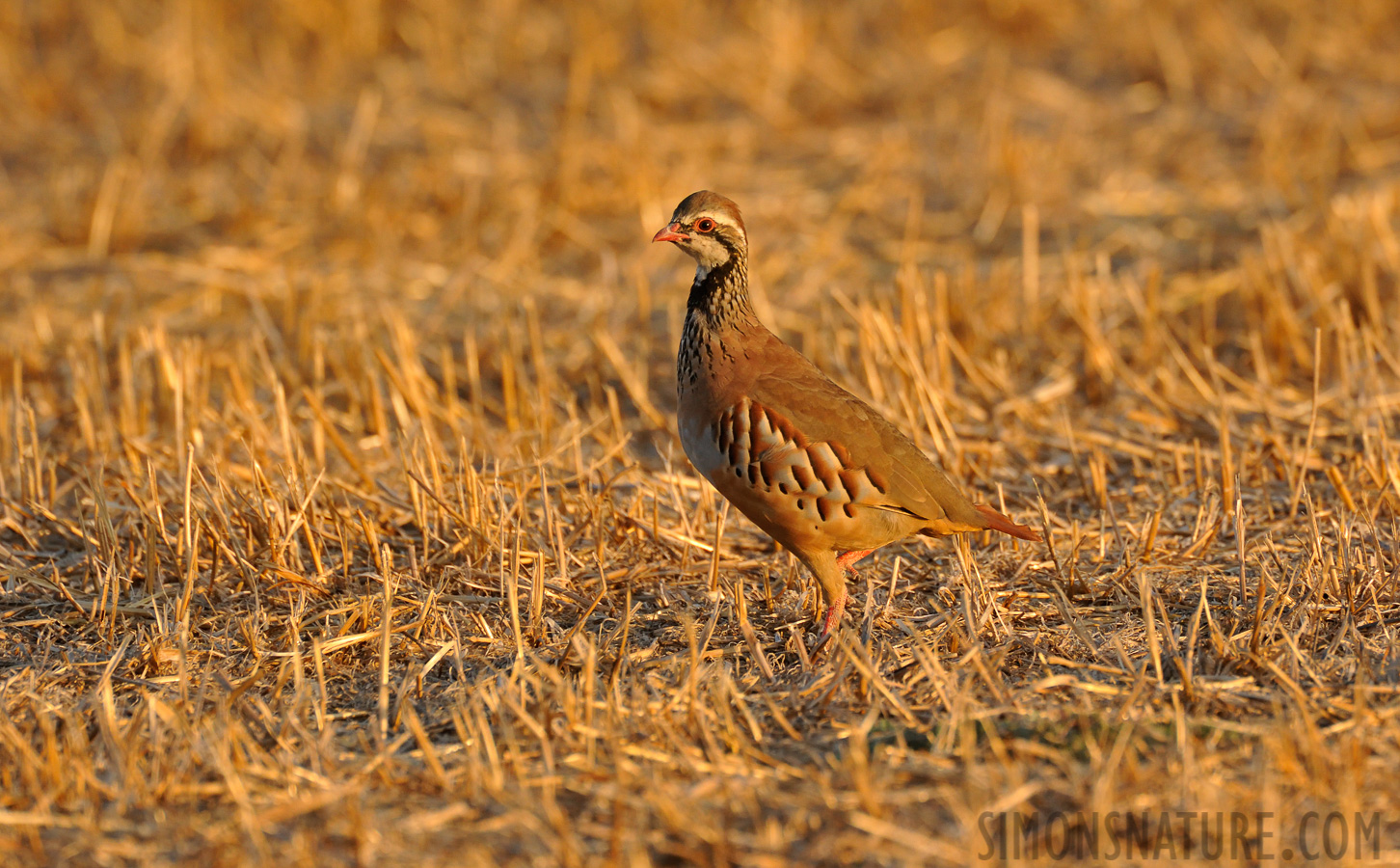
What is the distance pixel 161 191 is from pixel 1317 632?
303 inches

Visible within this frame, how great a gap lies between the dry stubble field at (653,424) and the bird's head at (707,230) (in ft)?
2.94

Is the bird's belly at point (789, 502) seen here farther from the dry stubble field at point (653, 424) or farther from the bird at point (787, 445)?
the dry stubble field at point (653, 424)

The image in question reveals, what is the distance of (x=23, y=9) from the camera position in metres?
11.8

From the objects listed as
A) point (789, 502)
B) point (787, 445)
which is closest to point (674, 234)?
point (787, 445)

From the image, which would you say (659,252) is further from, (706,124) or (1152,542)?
(1152,542)

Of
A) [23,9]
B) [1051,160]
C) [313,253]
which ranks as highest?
[23,9]

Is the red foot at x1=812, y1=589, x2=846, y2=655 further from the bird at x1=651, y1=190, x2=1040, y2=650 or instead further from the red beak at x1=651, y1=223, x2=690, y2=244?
the red beak at x1=651, y1=223, x2=690, y2=244

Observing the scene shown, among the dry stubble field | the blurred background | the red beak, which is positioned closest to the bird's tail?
the dry stubble field

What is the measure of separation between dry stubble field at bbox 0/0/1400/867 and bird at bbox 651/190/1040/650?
26cm

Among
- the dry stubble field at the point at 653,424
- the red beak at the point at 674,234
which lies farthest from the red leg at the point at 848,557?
the red beak at the point at 674,234

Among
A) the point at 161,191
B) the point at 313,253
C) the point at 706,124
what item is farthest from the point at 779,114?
the point at 161,191

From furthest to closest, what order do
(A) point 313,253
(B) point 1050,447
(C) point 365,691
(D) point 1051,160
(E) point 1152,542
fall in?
(D) point 1051,160 < (A) point 313,253 < (B) point 1050,447 < (E) point 1152,542 < (C) point 365,691

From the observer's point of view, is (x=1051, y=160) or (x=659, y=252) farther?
(x=1051, y=160)

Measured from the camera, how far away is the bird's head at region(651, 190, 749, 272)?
4.57 meters
